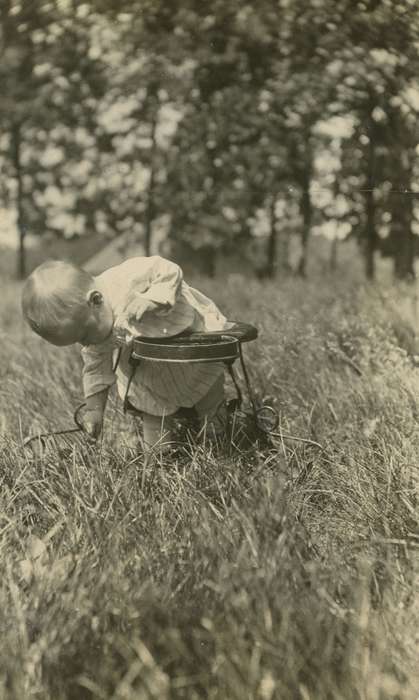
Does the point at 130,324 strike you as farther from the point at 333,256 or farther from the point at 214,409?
the point at 333,256

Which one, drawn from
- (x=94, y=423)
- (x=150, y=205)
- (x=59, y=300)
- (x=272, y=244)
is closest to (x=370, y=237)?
(x=272, y=244)

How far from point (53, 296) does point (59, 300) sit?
19 mm

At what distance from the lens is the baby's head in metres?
1.82

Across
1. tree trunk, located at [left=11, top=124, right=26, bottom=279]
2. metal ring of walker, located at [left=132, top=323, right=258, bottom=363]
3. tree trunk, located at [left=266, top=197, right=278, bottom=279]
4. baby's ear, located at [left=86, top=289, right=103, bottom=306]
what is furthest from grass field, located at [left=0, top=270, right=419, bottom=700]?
tree trunk, located at [left=266, top=197, right=278, bottom=279]

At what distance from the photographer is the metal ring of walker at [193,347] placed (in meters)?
1.78

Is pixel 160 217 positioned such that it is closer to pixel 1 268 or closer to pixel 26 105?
pixel 26 105

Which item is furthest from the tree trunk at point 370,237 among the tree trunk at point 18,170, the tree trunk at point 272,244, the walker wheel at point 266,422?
the tree trunk at point 18,170

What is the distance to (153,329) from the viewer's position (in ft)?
6.47

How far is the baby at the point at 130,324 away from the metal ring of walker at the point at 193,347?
0.28 ft

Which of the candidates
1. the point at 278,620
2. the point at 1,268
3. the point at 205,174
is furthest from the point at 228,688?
the point at 1,268

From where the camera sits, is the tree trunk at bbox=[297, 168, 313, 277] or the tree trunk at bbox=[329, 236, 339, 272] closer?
the tree trunk at bbox=[297, 168, 313, 277]

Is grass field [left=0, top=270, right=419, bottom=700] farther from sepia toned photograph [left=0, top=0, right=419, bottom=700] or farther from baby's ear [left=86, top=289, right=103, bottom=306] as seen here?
baby's ear [left=86, top=289, right=103, bottom=306]

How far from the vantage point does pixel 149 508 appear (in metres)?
1.84

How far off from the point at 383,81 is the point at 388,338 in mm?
985
